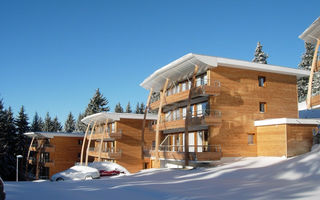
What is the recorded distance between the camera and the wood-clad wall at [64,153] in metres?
52.2

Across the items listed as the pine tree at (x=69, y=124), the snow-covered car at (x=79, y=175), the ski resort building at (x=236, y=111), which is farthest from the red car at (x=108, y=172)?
the pine tree at (x=69, y=124)

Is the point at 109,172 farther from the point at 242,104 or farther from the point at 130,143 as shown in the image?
the point at 242,104

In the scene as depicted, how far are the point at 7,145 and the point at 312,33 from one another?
47334mm

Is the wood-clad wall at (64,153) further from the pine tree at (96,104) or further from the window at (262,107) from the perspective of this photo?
the window at (262,107)

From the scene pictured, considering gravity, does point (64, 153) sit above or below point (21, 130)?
below

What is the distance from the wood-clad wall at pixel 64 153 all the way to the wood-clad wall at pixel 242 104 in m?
33.0

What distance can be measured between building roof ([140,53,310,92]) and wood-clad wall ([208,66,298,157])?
61cm

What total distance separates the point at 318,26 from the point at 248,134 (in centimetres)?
1169

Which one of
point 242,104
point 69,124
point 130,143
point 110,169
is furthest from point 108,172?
point 69,124

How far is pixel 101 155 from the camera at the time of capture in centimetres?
4509

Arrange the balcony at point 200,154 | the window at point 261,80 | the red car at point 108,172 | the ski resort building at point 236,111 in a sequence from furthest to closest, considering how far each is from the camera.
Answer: the red car at point 108,172 → the window at point 261,80 → the ski resort building at point 236,111 → the balcony at point 200,154

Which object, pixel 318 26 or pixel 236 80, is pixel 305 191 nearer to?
pixel 318 26

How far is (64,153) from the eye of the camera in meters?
53.2

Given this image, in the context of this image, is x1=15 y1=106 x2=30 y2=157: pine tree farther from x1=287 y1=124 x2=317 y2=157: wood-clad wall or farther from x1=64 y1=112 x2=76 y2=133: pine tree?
x1=287 y1=124 x2=317 y2=157: wood-clad wall
